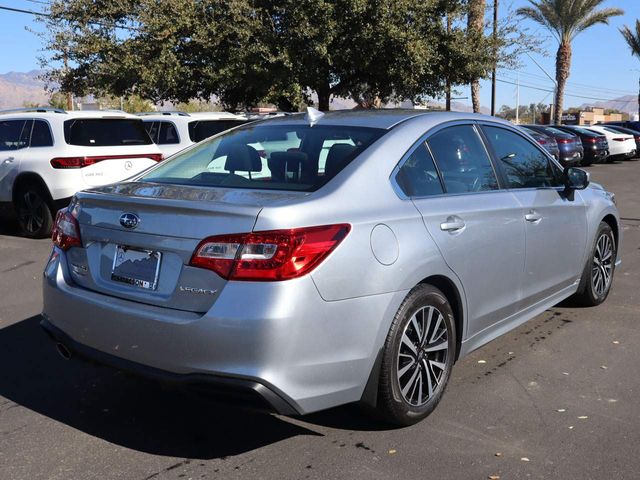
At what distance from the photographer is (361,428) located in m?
3.57

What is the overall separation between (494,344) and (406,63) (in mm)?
12460

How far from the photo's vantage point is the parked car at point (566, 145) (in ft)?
71.3

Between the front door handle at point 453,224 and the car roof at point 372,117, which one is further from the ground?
the car roof at point 372,117

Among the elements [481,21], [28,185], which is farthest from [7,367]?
[481,21]

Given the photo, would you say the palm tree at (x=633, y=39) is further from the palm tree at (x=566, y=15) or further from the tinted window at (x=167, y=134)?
the tinted window at (x=167, y=134)

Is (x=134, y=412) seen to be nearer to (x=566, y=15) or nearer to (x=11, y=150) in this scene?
(x=11, y=150)

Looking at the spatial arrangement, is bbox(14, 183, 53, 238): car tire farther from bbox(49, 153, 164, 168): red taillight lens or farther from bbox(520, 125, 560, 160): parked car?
bbox(520, 125, 560, 160): parked car

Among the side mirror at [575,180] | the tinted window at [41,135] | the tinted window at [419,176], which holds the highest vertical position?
the tinted window at [41,135]

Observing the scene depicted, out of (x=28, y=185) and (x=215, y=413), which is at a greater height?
(x=28, y=185)

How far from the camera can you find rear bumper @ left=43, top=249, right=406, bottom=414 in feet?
9.41

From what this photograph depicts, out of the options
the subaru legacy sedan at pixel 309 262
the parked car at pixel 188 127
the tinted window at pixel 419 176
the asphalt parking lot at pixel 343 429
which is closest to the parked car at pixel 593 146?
the parked car at pixel 188 127

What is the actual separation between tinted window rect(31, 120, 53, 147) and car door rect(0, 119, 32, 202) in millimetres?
121

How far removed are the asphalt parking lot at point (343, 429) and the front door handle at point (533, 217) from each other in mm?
937

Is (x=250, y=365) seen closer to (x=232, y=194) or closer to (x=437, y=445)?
(x=232, y=194)
